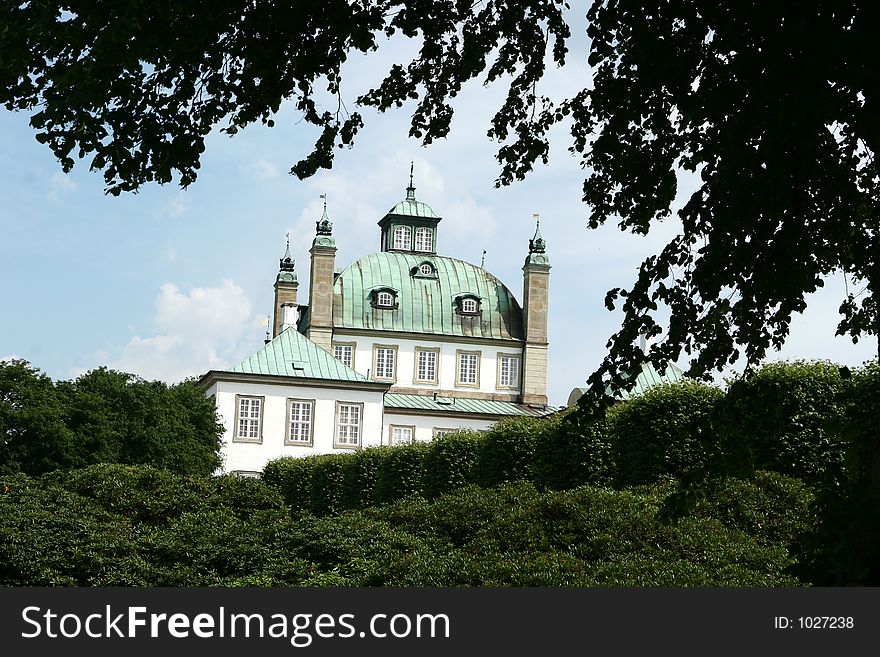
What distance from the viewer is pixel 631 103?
9.72 meters

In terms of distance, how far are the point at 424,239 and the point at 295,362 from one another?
23503mm

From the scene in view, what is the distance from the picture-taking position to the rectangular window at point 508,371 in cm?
7538

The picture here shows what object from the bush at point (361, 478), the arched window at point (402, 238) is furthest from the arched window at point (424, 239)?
the bush at point (361, 478)

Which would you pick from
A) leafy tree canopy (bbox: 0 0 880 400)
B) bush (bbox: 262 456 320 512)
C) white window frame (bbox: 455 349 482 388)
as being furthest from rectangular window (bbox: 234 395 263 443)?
leafy tree canopy (bbox: 0 0 880 400)

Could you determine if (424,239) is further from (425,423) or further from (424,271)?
(425,423)

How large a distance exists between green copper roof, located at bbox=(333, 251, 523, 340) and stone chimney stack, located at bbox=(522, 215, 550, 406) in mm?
1042

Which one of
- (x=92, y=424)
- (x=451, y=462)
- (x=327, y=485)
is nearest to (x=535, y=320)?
(x=92, y=424)

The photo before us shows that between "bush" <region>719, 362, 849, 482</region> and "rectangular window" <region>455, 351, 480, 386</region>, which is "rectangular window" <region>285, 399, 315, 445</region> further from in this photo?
"bush" <region>719, 362, 849, 482</region>

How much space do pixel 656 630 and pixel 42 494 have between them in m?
15.5

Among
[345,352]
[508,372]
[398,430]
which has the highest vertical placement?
[345,352]

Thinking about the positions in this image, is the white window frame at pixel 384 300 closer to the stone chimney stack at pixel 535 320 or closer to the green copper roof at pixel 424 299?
the green copper roof at pixel 424 299

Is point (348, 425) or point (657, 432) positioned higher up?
point (348, 425)

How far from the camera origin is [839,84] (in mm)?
8656

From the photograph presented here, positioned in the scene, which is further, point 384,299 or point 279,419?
point 384,299
